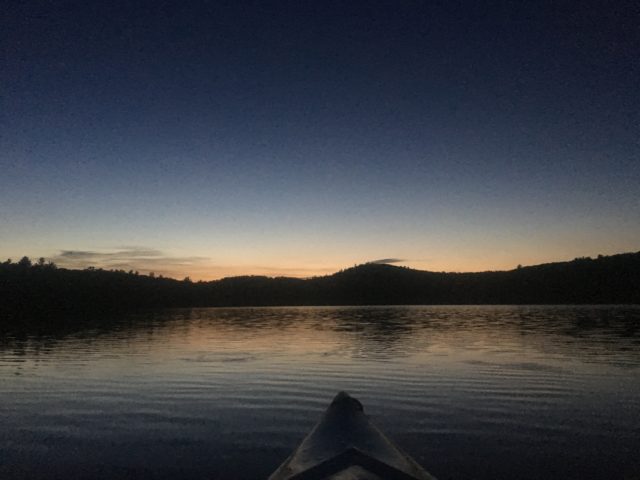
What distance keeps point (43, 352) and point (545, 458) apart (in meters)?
42.3

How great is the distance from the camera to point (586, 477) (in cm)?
1142

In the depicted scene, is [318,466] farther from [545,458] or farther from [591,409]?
[591,409]

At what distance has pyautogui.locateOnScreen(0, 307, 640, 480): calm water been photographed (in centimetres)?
1266

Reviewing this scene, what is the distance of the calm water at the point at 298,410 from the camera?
12656mm

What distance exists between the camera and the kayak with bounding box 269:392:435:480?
852 centimetres

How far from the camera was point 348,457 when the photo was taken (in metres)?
9.18

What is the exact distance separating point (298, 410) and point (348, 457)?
32.9 feet

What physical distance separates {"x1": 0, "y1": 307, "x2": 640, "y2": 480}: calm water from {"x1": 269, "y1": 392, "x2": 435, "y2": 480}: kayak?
2299 mm

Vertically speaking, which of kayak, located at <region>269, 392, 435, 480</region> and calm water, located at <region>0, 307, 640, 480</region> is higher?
kayak, located at <region>269, 392, 435, 480</region>

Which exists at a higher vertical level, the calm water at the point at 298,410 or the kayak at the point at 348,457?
the kayak at the point at 348,457

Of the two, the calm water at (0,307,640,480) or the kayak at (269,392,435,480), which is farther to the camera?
the calm water at (0,307,640,480)

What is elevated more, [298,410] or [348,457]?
[348,457]

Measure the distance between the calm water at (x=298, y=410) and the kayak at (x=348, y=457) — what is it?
7.54 ft

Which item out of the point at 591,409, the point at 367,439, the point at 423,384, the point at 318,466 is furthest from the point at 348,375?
the point at 318,466
